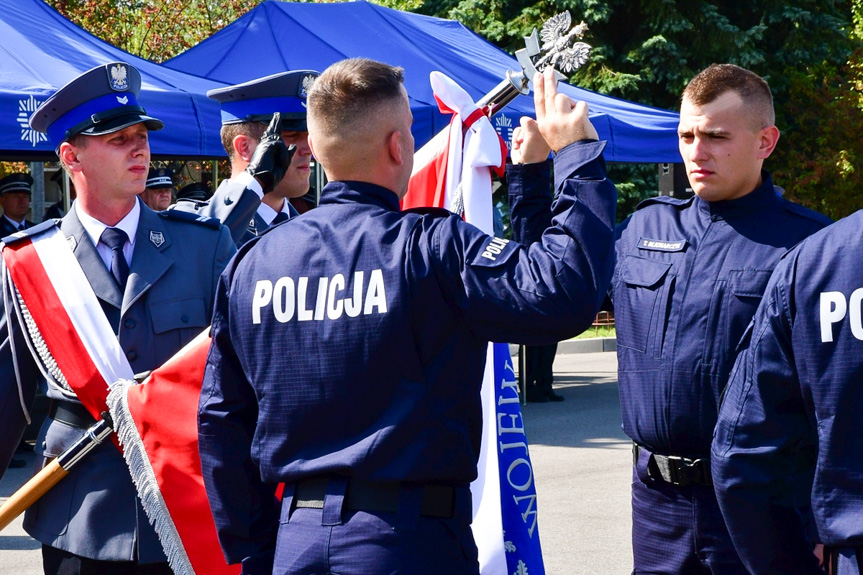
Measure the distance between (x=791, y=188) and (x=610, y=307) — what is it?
2064 centimetres

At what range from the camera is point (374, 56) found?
1187 centimetres

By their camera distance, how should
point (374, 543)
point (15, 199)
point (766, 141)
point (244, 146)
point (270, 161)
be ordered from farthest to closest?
1. point (15, 199)
2. point (244, 146)
3. point (270, 161)
4. point (766, 141)
5. point (374, 543)

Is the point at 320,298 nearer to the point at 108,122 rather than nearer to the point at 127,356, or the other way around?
the point at 127,356

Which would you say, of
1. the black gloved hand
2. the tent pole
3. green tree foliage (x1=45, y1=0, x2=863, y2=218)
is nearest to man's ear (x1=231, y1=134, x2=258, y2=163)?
the black gloved hand

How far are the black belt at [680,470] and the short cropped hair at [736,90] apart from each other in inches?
41.8

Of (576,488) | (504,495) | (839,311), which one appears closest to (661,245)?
(504,495)

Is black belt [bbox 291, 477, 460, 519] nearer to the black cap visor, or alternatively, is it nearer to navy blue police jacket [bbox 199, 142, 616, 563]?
navy blue police jacket [bbox 199, 142, 616, 563]

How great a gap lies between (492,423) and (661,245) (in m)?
0.78

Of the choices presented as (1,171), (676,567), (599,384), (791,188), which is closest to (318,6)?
(599,384)

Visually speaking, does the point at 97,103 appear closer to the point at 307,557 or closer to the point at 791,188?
the point at 307,557

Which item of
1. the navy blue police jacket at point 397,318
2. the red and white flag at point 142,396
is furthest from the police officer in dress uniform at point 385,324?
the red and white flag at point 142,396

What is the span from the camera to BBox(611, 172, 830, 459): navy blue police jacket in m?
3.31

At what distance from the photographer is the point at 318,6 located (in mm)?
12375

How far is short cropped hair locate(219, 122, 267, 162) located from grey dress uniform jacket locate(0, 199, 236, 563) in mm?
1137
